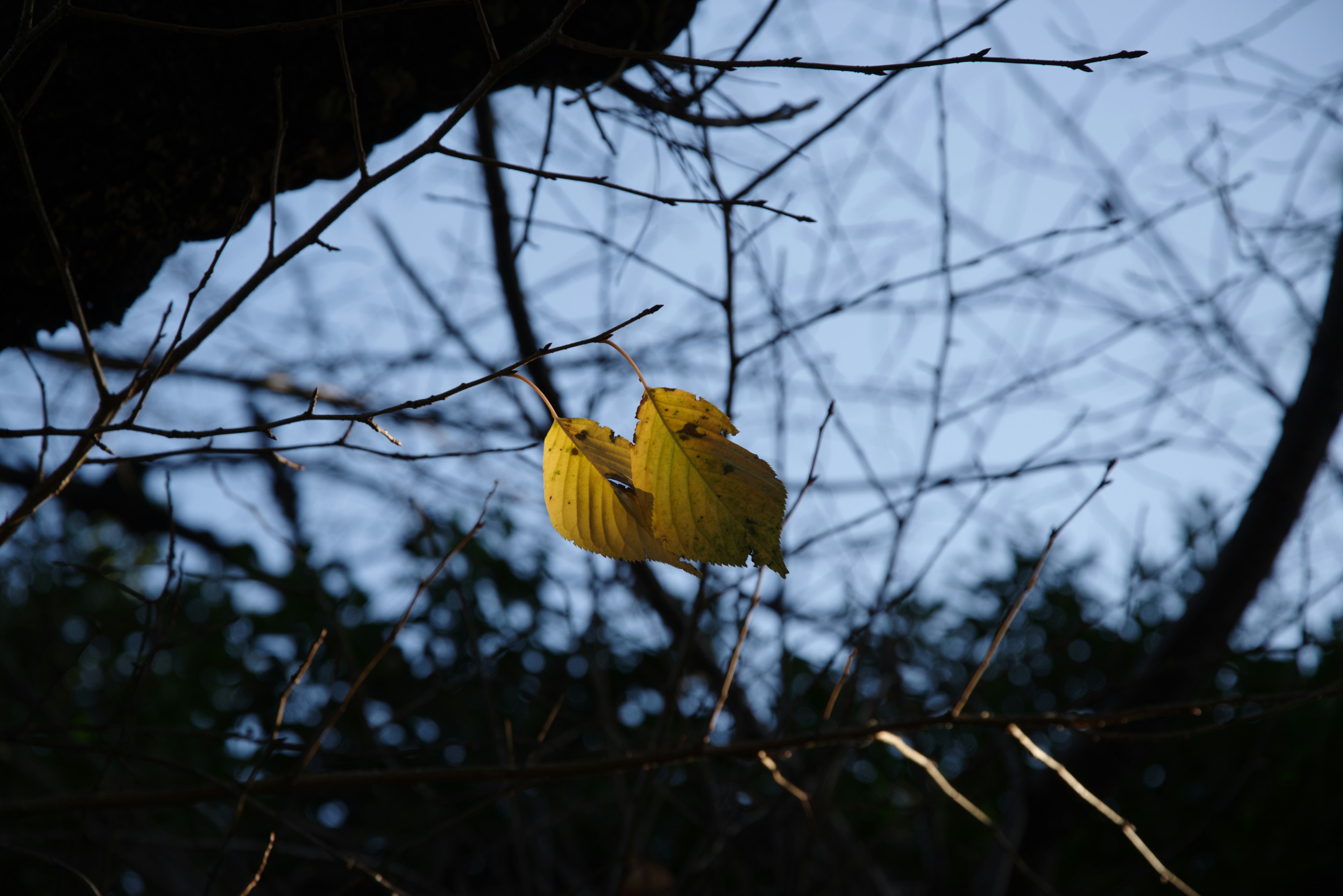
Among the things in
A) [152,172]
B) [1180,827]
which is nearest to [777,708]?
[1180,827]

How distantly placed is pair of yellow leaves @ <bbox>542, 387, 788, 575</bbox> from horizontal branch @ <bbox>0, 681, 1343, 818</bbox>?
0.20 metres

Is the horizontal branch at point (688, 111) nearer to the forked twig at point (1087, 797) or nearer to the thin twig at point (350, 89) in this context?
the thin twig at point (350, 89)

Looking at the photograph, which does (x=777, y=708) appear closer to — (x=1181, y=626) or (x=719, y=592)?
(x=719, y=592)

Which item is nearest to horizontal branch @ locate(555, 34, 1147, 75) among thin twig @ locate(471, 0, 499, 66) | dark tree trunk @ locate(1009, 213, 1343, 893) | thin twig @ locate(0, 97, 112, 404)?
thin twig @ locate(471, 0, 499, 66)

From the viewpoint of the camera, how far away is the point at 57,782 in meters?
1.68

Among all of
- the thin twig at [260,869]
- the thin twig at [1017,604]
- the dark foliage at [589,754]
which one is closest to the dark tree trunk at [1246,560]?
the dark foliage at [589,754]

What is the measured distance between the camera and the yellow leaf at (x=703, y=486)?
608mm

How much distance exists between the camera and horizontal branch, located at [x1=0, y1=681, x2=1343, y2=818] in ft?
2.18

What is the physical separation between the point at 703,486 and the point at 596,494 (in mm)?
89

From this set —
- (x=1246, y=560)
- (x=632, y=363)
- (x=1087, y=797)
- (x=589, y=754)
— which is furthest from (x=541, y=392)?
(x=589, y=754)

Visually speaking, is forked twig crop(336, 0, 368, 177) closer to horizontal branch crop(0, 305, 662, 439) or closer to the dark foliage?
horizontal branch crop(0, 305, 662, 439)

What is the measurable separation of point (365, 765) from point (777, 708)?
0.93 meters

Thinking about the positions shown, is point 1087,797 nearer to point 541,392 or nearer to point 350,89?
point 541,392

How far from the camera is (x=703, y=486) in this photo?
0.63 metres
